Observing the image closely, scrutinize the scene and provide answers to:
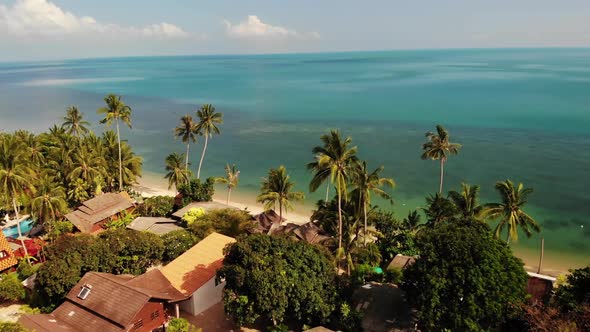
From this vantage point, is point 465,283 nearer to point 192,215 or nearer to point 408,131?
point 192,215

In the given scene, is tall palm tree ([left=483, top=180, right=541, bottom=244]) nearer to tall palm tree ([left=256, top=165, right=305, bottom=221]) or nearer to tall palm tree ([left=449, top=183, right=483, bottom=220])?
tall palm tree ([left=449, top=183, right=483, bottom=220])

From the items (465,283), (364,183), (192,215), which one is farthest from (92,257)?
(465,283)

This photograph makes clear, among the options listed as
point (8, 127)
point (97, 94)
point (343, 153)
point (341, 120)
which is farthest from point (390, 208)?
point (97, 94)

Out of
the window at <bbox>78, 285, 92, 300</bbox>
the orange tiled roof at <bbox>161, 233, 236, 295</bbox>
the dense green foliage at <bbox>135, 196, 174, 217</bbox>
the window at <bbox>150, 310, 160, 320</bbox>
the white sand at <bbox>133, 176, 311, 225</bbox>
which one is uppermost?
the window at <bbox>78, 285, 92, 300</bbox>

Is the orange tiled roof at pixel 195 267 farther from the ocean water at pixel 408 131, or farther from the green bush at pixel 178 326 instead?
the ocean water at pixel 408 131

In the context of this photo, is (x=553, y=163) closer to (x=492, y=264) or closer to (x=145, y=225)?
(x=492, y=264)

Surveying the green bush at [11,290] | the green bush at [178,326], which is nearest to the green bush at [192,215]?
the green bush at [11,290]

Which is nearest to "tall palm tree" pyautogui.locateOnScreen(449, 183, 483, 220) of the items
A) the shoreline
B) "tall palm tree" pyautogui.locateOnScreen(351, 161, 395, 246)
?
"tall palm tree" pyautogui.locateOnScreen(351, 161, 395, 246)
